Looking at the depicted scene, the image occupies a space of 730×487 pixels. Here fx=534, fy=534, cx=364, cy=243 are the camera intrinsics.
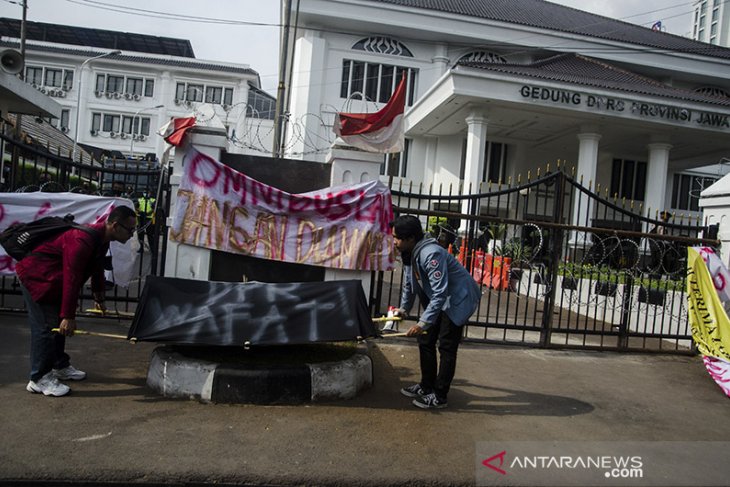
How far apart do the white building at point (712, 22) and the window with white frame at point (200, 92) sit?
7007 cm

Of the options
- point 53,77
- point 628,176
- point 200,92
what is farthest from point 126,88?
point 628,176

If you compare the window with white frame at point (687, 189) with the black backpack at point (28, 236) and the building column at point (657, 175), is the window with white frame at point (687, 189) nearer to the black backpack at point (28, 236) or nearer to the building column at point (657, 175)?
the building column at point (657, 175)

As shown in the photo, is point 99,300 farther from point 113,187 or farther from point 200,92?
point 200,92

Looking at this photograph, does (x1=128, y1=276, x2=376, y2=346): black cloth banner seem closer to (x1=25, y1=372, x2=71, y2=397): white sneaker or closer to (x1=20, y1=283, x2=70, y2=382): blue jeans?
(x1=20, y1=283, x2=70, y2=382): blue jeans

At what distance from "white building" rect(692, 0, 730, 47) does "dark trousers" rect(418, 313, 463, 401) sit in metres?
90.1

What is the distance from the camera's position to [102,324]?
6883mm

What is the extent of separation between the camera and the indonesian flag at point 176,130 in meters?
6.16

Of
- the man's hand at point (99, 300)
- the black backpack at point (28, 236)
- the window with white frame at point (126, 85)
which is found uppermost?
the window with white frame at point (126, 85)

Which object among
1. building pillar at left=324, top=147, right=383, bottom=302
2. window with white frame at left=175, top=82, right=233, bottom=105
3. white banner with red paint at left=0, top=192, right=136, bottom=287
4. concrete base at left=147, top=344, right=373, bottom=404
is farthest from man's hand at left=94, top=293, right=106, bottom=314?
window with white frame at left=175, top=82, right=233, bottom=105

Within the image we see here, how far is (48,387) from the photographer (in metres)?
4.39

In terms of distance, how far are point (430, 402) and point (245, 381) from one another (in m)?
1.60

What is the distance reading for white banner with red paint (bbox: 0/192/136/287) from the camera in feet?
21.6

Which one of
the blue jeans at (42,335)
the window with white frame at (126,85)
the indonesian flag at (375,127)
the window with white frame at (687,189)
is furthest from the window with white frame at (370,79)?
the window with white frame at (126,85)

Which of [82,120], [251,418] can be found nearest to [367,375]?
[251,418]
